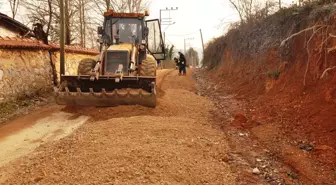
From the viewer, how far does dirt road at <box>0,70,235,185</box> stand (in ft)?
15.3

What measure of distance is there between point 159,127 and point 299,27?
607 centimetres

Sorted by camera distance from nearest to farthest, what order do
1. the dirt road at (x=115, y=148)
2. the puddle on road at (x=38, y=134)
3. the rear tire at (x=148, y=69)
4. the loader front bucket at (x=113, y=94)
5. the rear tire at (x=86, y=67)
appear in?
the dirt road at (x=115, y=148) → the puddle on road at (x=38, y=134) → the loader front bucket at (x=113, y=94) → the rear tire at (x=148, y=69) → the rear tire at (x=86, y=67)

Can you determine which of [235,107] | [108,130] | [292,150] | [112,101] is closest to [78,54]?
[112,101]

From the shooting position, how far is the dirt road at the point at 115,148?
467cm

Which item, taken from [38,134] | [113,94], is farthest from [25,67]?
[38,134]

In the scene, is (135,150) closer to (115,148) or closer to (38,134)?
(115,148)

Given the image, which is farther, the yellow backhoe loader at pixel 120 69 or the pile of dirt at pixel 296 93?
the yellow backhoe loader at pixel 120 69

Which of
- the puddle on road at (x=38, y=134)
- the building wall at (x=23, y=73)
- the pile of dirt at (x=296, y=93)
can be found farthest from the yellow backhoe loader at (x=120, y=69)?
the pile of dirt at (x=296, y=93)

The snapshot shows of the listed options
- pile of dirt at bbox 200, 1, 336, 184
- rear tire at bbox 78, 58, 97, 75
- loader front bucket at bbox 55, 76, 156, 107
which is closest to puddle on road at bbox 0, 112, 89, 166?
loader front bucket at bbox 55, 76, 156, 107

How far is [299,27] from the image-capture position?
10125 millimetres

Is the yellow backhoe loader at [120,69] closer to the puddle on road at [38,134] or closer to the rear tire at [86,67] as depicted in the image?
the rear tire at [86,67]

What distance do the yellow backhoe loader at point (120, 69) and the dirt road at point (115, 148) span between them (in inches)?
13.2

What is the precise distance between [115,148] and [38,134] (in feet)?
9.35

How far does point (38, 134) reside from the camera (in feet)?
24.5
